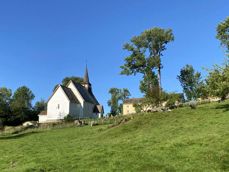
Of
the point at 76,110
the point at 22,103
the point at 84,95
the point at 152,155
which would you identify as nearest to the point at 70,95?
the point at 76,110

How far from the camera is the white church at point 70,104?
8762 centimetres

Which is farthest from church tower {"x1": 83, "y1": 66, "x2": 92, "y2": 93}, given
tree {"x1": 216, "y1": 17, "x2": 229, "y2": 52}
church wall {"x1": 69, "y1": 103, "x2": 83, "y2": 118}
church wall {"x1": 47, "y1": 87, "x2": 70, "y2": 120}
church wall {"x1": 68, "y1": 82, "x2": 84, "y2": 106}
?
tree {"x1": 216, "y1": 17, "x2": 229, "y2": 52}

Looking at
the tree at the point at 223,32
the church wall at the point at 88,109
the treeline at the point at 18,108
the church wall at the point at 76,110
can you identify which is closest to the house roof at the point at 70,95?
the church wall at the point at 76,110

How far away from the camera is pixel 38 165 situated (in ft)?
63.6

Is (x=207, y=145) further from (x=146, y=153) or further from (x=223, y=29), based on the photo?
(x=223, y=29)

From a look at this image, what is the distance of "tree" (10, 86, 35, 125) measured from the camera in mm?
94250

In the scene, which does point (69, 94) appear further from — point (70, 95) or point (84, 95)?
point (84, 95)

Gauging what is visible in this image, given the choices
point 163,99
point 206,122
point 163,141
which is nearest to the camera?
point 163,141

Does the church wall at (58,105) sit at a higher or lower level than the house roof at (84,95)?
lower

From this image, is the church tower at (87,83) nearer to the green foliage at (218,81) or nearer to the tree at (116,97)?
the tree at (116,97)

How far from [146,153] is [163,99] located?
34.6 metres

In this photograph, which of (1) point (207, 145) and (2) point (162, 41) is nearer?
(1) point (207, 145)

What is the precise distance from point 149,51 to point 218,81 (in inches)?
1700

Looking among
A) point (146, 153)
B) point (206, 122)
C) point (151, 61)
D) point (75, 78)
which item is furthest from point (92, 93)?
point (146, 153)
